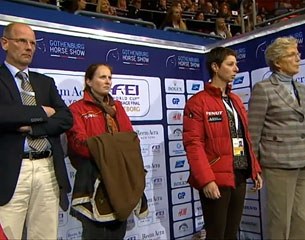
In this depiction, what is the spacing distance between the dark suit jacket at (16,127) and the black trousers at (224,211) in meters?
0.86

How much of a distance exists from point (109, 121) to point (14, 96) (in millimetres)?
579

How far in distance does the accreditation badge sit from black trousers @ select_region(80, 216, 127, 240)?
81cm

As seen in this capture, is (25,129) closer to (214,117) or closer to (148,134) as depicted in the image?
(214,117)

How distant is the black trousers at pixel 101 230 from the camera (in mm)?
2271

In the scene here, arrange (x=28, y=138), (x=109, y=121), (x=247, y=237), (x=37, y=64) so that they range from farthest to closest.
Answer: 1. (x=247, y=237)
2. (x=37, y=64)
3. (x=109, y=121)
4. (x=28, y=138)

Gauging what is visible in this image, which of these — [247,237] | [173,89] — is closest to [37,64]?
[173,89]

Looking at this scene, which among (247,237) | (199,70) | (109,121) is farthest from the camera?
(199,70)

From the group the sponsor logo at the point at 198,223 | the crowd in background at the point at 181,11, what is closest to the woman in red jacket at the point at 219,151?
the sponsor logo at the point at 198,223

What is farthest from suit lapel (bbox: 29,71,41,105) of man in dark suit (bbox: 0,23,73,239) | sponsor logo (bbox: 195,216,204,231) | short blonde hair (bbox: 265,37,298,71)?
sponsor logo (bbox: 195,216,204,231)

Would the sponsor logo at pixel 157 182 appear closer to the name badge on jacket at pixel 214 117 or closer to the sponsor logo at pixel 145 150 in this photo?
the sponsor logo at pixel 145 150

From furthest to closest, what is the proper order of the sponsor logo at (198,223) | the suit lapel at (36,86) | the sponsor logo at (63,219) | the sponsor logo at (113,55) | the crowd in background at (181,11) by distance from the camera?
1. the crowd in background at (181,11)
2. the sponsor logo at (198,223)
3. the sponsor logo at (113,55)
4. the sponsor logo at (63,219)
5. the suit lapel at (36,86)

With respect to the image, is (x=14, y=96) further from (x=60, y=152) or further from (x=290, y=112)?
(x=290, y=112)

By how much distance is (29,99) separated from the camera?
6.95ft

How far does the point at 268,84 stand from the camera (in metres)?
2.54
